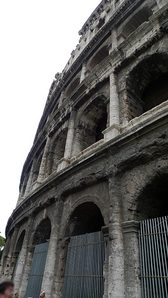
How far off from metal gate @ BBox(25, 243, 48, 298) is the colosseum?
Result: 0.03 meters

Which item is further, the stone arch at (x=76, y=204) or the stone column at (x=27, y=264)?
the stone column at (x=27, y=264)

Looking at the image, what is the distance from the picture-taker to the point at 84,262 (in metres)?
5.74

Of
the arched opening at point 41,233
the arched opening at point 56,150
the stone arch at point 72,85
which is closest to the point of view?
the arched opening at point 41,233

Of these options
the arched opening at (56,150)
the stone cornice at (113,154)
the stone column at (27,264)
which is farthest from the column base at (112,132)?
the stone column at (27,264)

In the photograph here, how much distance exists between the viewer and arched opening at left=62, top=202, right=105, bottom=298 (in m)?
5.28

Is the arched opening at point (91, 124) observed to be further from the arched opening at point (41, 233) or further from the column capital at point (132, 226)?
the column capital at point (132, 226)

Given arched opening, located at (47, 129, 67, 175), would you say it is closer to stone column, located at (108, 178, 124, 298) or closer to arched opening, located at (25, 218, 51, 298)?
arched opening, located at (25, 218, 51, 298)

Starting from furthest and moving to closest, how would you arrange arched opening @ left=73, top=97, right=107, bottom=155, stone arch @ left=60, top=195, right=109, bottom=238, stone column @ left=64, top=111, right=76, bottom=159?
arched opening @ left=73, top=97, right=107, bottom=155
stone column @ left=64, top=111, right=76, bottom=159
stone arch @ left=60, top=195, right=109, bottom=238

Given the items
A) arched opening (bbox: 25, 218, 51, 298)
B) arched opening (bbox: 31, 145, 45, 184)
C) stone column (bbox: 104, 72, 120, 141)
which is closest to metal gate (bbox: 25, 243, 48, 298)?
arched opening (bbox: 25, 218, 51, 298)

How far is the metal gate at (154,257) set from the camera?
4144mm

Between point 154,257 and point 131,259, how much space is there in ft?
1.64

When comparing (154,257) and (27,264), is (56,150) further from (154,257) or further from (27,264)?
(154,257)

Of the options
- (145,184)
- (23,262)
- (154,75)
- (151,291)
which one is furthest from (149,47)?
(23,262)

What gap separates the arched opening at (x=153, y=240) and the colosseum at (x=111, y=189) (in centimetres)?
2
